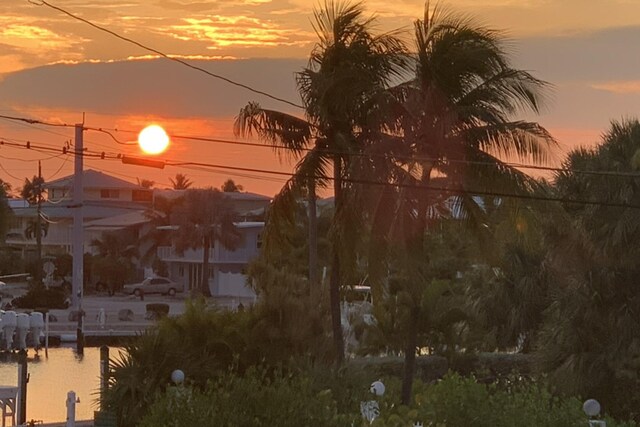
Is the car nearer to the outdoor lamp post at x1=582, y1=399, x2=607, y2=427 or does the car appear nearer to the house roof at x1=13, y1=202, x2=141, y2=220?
the house roof at x1=13, y1=202, x2=141, y2=220

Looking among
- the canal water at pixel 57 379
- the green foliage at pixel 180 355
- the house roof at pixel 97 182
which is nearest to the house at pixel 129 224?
the house roof at pixel 97 182

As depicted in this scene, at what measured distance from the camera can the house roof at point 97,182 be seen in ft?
386

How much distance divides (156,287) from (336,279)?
54.5 meters

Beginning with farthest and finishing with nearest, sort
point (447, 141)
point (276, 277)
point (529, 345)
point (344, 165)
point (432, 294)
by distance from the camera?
point (529, 345) → point (432, 294) → point (276, 277) → point (344, 165) → point (447, 141)

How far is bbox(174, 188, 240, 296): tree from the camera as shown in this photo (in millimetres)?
80688

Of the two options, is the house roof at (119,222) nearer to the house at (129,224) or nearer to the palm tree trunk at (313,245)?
the house at (129,224)

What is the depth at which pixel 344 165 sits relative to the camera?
28.0 m

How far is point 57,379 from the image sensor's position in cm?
4500

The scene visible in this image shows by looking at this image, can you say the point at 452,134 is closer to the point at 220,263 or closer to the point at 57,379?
the point at 57,379

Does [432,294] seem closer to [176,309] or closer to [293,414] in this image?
[293,414]

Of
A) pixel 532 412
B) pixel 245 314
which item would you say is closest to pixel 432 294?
pixel 245 314

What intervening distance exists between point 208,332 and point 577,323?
33.0 ft

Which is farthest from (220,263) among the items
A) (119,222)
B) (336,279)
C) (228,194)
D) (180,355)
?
(180,355)

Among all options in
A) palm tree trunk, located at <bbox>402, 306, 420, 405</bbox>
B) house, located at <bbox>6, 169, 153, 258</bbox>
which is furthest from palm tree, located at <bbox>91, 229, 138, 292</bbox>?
palm tree trunk, located at <bbox>402, 306, 420, 405</bbox>
